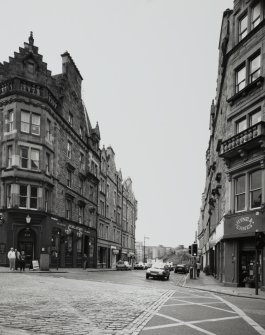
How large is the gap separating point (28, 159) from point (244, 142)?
2242 cm

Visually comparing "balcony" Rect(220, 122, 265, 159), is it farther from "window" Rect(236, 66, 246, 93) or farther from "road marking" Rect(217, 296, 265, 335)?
"road marking" Rect(217, 296, 265, 335)

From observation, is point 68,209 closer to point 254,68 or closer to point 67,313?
point 254,68

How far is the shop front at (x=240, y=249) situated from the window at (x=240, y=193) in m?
0.73

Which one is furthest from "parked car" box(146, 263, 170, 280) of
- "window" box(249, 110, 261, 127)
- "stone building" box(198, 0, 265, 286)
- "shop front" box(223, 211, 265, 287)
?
"window" box(249, 110, 261, 127)

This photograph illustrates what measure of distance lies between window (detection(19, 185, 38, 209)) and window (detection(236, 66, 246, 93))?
69.6 feet

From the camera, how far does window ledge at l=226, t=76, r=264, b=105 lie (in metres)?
25.4

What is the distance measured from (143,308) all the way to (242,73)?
19.5 meters

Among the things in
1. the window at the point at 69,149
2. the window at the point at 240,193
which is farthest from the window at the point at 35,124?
the window at the point at 240,193

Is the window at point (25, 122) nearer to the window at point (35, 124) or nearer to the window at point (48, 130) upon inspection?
the window at point (35, 124)

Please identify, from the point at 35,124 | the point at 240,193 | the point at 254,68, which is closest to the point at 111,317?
the point at 240,193

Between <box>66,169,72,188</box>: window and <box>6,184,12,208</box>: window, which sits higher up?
<box>66,169,72,188</box>: window

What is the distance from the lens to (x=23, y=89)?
41.7 metres

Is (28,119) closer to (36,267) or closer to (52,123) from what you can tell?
(52,123)

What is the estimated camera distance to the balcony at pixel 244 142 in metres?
24.0
